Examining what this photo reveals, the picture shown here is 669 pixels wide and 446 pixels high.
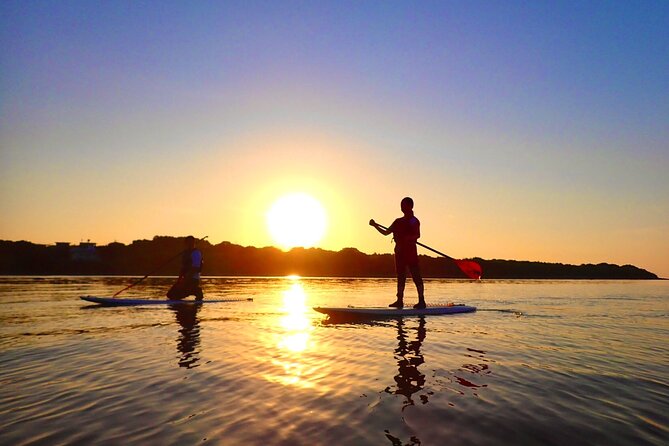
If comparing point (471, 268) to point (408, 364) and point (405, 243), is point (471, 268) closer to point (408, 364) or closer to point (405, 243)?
point (405, 243)

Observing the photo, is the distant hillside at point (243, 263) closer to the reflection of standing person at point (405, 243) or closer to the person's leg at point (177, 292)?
the person's leg at point (177, 292)

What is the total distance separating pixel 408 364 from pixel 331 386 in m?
2.07

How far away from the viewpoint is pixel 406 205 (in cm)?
1608

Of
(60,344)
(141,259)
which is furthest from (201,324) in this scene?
(141,259)

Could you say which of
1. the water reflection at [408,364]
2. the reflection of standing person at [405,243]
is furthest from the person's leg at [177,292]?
the water reflection at [408,364]

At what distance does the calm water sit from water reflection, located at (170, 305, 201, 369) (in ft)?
0.26

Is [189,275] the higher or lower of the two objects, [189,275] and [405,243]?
the lower

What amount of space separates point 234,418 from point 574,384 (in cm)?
510

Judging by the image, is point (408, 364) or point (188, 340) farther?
point (188, 340)

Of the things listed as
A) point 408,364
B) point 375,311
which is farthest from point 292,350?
point 375,311

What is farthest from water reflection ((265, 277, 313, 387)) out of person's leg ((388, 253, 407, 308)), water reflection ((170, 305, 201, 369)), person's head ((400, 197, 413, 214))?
person's head ((400, 197, 413, 214))

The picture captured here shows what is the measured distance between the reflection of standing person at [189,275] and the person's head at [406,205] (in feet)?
33.7

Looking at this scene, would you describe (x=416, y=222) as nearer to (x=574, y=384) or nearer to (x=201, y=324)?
(x=201, y=324)

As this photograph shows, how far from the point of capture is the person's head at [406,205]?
16.0m
